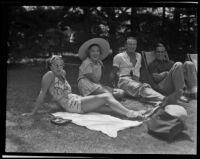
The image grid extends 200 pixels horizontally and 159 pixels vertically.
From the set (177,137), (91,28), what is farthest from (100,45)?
(177,137)

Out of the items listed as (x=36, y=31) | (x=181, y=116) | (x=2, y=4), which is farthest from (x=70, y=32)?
(x=181, y=116)

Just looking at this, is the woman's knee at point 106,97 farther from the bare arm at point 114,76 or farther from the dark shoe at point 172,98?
the dark shoe at point 172,98

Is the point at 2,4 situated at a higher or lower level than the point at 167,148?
higher

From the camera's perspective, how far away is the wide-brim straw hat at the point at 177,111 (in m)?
Answer: 4.17

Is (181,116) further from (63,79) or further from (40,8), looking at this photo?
(40,8)

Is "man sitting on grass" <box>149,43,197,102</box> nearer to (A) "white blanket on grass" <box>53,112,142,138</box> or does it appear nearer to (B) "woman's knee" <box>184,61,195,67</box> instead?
(B) "woman's knee" <box>184,61,195,67</box>

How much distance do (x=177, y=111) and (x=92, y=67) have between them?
1414 mm

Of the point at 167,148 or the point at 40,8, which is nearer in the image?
the point at 167,148

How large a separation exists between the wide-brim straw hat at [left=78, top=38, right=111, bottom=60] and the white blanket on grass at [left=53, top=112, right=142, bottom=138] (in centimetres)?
88

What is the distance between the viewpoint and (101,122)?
427cm

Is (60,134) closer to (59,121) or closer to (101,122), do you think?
(59,121)

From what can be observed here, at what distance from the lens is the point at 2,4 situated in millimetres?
4320

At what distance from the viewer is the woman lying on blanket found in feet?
14.2

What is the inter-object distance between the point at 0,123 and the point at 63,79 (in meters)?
1.16
